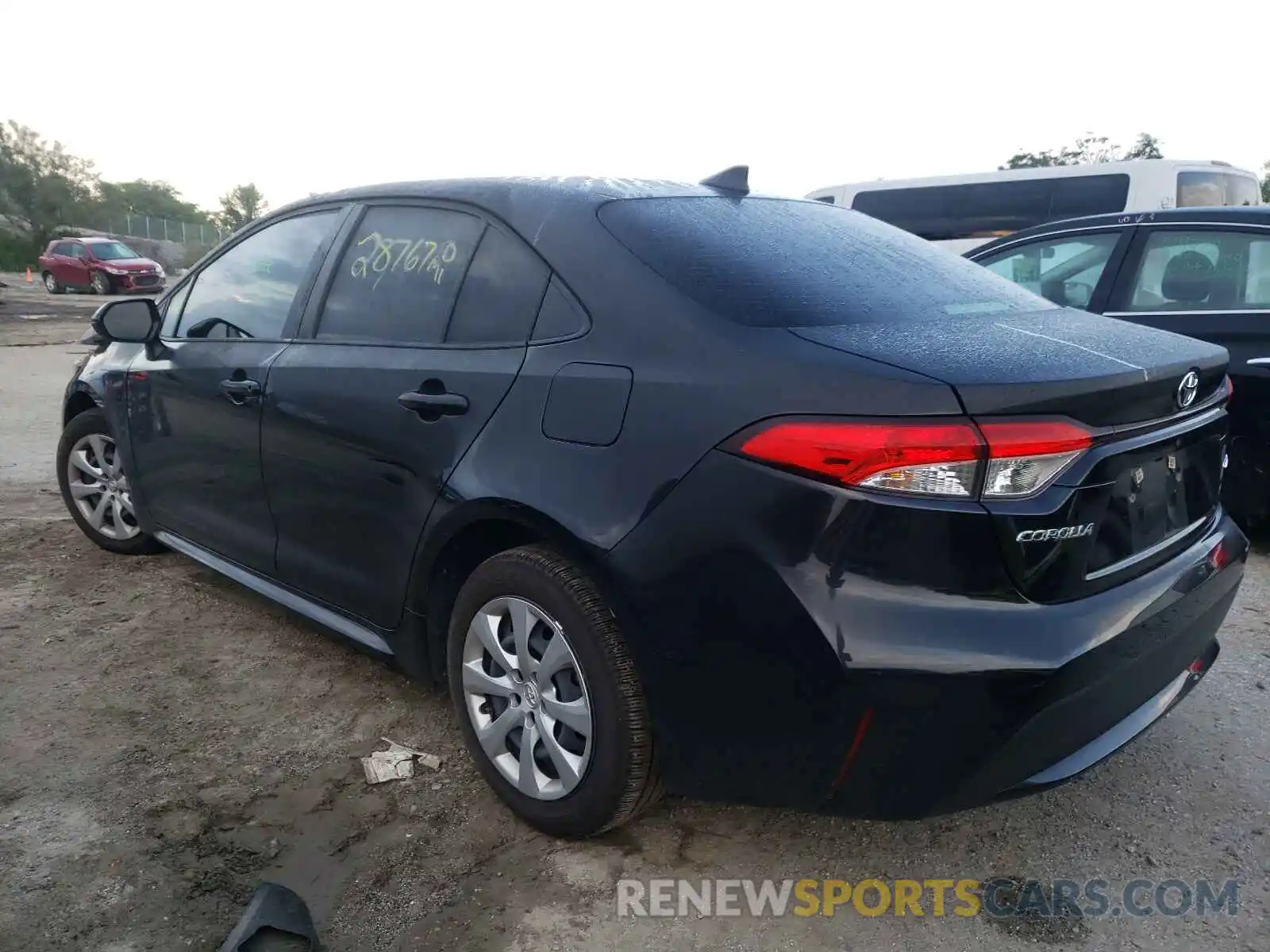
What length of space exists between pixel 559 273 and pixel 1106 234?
3605mm

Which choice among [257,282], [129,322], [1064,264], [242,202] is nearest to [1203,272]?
[1064,264]

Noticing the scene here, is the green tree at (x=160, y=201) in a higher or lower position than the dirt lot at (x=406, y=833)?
higher

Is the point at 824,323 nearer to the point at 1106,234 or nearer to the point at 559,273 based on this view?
the point at 559,273

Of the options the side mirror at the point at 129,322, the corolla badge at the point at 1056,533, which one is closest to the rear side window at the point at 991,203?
the side mirror at the point at 129,322

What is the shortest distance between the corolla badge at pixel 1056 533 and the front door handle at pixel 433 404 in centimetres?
137

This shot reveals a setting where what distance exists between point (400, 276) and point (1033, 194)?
15.6m

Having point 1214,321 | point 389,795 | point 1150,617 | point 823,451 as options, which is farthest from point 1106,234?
point 389,795

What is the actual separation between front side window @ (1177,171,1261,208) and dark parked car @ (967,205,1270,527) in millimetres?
10728

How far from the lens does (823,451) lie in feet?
6.21

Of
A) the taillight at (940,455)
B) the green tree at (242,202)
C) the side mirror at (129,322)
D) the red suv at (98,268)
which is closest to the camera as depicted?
the taillight at (940,455)

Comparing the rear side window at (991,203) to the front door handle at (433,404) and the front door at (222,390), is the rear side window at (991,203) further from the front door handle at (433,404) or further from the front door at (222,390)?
the front door handle at (433,404)

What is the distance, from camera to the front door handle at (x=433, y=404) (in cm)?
254

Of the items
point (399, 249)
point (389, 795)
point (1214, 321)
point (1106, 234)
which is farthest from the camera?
point (1106, 234)

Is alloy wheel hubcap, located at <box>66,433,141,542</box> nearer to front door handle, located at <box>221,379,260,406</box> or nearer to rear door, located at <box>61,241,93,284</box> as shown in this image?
front door handle, located at <box>221,379,260,406</box>
